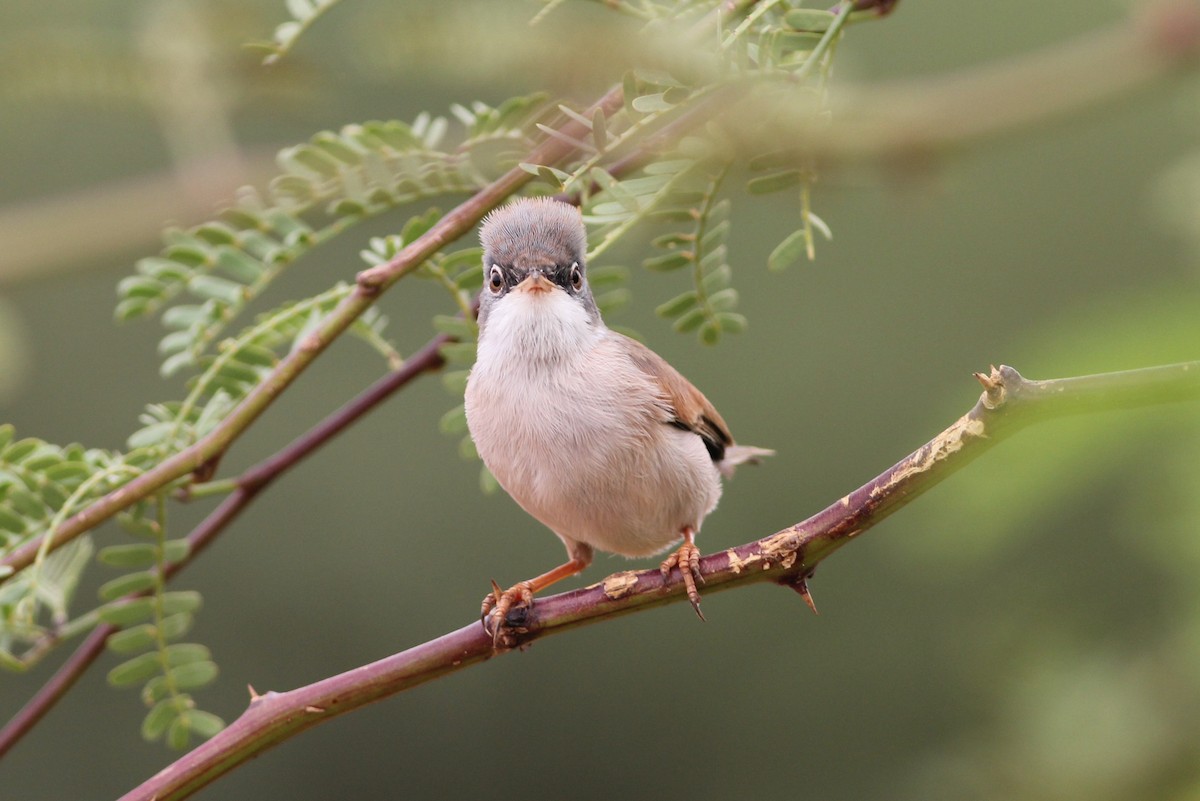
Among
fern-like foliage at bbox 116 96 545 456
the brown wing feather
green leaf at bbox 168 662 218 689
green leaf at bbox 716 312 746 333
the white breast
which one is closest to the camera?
fern-like foliage at bbox 116 96 545 456

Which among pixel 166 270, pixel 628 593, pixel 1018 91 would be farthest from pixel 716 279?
pixel 1018 91

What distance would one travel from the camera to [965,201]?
479 inches

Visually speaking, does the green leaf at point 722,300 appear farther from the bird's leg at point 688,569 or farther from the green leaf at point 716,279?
A: the bird's leg at point 688,569

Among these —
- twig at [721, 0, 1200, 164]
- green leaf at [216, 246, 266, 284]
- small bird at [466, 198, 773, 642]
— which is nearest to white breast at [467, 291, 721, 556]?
small bird at [466, 198, 773, 642]

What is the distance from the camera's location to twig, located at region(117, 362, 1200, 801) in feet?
6.11

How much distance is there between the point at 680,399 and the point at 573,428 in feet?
1.52

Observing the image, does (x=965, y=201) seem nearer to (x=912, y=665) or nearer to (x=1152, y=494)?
(x=912, y=665)

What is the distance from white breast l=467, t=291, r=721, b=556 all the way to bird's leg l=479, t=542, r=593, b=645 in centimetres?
18

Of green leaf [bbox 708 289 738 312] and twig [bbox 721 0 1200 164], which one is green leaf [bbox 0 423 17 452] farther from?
twig [bbox 721 0 1200 164]

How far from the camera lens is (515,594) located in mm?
2971

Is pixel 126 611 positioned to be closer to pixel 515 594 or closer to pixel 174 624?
pixel 174 624

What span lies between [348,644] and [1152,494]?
8373 millimetres

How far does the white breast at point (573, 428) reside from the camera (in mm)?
2975

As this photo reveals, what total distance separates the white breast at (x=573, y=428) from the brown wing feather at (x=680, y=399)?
0.18ft
